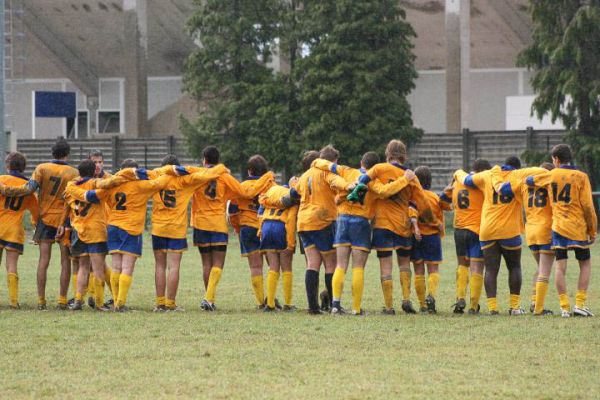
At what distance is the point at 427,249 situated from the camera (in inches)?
619

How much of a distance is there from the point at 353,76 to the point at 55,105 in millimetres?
16350

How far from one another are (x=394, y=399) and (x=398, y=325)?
446 centimetres

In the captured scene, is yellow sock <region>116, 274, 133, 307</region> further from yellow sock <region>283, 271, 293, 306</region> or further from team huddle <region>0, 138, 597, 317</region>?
yellow sock <region>283, 271, 293, 306</region>

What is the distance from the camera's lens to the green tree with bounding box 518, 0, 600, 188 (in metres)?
36.9

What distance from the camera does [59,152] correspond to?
16.3 meters

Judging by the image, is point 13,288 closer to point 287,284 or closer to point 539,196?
point 287,284

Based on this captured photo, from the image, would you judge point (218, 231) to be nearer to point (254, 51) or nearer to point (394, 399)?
point (394, 399)

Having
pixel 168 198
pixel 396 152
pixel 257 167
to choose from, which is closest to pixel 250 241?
pixel 257 167

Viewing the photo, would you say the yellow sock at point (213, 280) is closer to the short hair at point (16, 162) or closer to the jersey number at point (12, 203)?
the jersey number at point (12, 203)

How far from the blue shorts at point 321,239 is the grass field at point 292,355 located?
2.94ft

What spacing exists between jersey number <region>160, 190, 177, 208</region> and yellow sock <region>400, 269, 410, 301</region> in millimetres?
3078

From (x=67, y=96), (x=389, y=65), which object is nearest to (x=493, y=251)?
(x=389, y=65)

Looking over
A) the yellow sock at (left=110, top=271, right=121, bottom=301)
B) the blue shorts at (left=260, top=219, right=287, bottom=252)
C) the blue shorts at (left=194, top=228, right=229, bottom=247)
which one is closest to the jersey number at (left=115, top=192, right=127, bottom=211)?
the yellow sock at (left=110, top=271, right=121, bottom=301)

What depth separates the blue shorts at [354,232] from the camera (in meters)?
14.9
